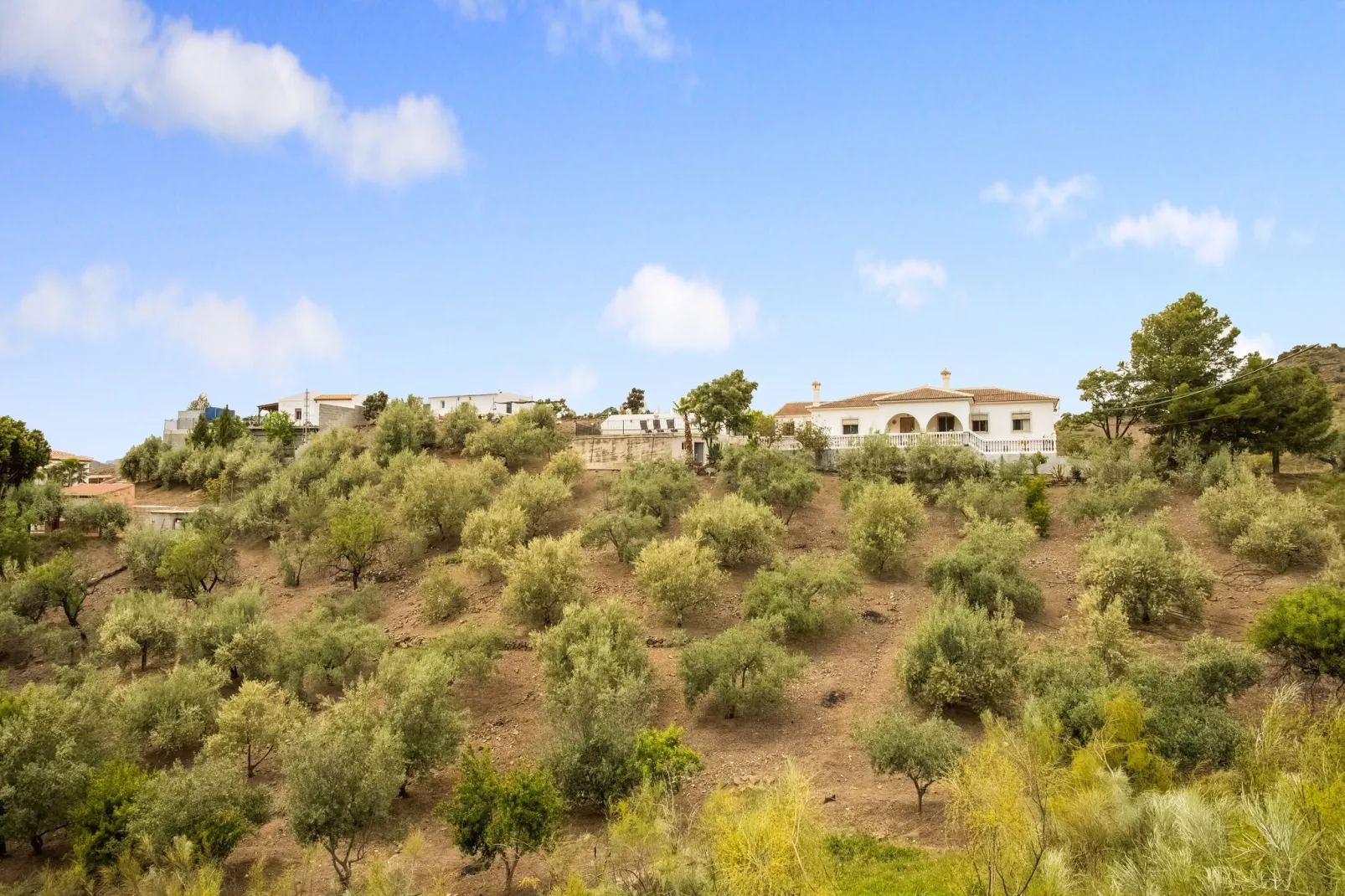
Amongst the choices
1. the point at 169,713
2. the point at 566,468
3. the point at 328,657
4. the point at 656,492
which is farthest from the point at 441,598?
the point at 566,468

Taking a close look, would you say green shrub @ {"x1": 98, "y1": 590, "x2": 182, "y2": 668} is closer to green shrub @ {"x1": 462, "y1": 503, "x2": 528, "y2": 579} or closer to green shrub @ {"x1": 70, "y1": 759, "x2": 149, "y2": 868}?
green shrub @ {"x1": 70, "y1": 759, "x2": 149, "y2": 868}

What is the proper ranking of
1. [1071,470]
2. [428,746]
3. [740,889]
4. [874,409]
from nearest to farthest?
[740,889] < [428,746] < [1071,470] < [874,409]

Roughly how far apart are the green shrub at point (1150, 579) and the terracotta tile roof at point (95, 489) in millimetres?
39382

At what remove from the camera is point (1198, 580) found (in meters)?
19.4

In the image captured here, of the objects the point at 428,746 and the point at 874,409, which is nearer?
the point at 428,746

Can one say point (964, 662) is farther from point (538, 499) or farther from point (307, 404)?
point (307, 404)

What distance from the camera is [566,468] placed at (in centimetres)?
3316

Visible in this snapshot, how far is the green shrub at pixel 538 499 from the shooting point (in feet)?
93.4

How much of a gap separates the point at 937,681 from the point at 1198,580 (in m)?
7.85

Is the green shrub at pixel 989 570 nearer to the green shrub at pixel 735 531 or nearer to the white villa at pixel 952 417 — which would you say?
the green shrub at pixel 735 531

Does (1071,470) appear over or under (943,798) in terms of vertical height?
over

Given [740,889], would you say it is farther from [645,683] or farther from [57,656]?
[57,656]

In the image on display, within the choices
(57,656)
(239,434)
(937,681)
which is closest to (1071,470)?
(937,681)

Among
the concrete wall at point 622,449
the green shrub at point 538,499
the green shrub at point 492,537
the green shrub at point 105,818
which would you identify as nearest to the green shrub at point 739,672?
the green shrub at point 492,537
